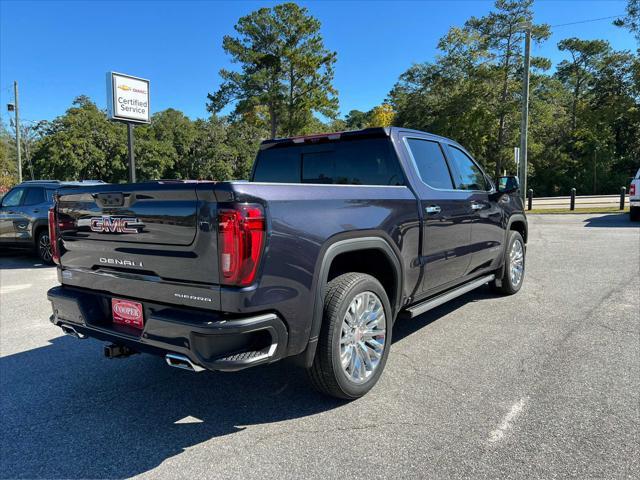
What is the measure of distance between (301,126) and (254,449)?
3168 cm

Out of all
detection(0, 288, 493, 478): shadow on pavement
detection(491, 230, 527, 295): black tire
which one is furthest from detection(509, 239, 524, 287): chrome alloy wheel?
detection(0, 288, 493, 478): shadow on pavement

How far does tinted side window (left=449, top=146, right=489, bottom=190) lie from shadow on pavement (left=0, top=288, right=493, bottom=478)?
256 cm

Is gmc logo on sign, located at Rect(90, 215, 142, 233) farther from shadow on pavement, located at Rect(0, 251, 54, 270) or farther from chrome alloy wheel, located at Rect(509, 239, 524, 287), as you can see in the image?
shadow on pavement, located at Rect(0, 251, 54, 270)

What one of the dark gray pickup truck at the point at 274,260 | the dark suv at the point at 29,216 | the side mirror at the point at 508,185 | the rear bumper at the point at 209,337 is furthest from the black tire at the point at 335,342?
the dark suv at the point at 29,216

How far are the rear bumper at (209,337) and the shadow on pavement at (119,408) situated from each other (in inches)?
22.6

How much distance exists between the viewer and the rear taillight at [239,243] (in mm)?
2422

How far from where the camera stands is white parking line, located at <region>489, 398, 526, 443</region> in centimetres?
278

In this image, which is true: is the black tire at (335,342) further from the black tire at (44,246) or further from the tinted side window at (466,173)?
the black tire at (44,246)

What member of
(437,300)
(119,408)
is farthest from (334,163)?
(119,408)

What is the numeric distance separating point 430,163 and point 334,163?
90 centimetres

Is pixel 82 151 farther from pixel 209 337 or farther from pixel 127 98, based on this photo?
pixel 209 337

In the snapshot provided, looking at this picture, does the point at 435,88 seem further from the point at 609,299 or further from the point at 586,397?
the point at 586,397

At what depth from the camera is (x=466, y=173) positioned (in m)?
4.96

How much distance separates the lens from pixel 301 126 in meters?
33.0
